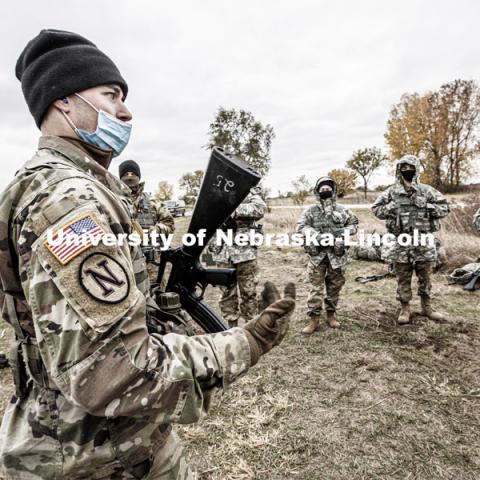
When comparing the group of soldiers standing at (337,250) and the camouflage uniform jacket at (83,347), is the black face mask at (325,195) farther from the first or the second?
the camouflage uniform jacket at (83,347)

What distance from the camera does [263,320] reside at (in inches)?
40.8

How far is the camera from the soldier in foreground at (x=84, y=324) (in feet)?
2.58

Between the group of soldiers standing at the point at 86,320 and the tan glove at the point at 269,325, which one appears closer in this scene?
the group of soldiers standing at the point at 86,320

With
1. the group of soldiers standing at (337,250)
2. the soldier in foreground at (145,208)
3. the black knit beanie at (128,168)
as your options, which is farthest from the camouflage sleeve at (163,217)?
the group of soldiers standing at (337,250)

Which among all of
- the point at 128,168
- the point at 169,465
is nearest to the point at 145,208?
the point at 128,168

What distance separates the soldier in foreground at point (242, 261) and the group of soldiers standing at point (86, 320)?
11.2 feet

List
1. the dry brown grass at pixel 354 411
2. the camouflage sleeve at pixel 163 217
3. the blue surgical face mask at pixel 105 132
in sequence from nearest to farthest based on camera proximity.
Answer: the blue surgical face mask at pixel 105 132 < the dry brown grass at pixel 354 411 < the camouflage sleeve at pixel 163 217

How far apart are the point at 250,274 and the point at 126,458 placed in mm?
3945

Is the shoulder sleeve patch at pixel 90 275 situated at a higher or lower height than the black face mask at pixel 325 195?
lower

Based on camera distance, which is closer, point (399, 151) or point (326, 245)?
point (326, 245)

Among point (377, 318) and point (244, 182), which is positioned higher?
point (244, 182)

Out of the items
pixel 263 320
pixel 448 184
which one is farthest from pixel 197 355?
pixel 448 184

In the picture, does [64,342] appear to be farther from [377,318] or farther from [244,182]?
[377,318]

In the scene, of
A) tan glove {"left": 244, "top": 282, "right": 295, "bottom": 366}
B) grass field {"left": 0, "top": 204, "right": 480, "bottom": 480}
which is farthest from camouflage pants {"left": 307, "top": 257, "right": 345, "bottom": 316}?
tan glove {"left": 244, "top": 282, "right": 295, "bottom": 366}
